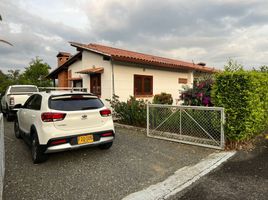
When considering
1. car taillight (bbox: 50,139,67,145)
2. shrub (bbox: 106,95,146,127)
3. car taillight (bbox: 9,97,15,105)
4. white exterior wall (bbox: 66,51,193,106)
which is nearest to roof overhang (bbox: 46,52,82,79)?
white exterior wall (bbox: 66,51,193,106)

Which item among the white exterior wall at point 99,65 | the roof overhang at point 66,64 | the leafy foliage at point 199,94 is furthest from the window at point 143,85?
the leafy foliage at point 199,94

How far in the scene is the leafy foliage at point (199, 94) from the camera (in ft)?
24.6

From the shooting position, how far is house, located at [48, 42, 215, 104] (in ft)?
37.9

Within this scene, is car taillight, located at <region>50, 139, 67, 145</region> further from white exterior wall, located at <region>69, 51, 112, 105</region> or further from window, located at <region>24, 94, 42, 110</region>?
white exterior wall, located at <region>69, 51, 112, 105</region>

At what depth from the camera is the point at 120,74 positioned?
11.8m

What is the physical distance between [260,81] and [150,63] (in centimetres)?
696

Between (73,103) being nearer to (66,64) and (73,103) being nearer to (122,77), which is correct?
(122,77)

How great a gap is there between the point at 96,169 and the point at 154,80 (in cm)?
980

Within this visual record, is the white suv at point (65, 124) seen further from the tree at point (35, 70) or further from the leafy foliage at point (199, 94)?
the tree at point (35, 70)

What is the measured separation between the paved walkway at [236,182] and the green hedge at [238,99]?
848 mm

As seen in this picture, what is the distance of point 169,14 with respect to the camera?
11.2 metres

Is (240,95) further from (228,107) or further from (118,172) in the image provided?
(118,172)

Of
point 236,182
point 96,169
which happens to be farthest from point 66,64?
point 236,182

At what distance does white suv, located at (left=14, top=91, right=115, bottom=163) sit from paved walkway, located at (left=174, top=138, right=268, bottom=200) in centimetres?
241
